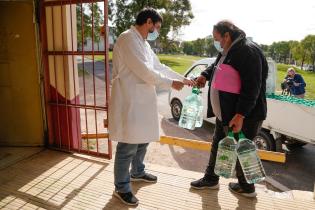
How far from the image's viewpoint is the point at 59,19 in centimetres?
407

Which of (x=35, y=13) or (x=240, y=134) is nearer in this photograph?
(x=240, y=134)

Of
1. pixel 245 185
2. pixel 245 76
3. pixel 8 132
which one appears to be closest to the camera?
pixel 245 76

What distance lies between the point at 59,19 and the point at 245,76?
9.04 ft

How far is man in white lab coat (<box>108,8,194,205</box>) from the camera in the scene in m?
2.80

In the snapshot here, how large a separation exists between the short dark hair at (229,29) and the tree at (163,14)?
25.0 m

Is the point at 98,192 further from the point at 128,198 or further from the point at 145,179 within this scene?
the point at 145,179

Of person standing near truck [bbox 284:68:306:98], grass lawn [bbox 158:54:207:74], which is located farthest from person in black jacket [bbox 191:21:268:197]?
grass lawn [bbox 158:54:207:74]

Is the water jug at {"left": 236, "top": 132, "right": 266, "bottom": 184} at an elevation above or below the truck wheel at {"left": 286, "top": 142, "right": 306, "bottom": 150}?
above

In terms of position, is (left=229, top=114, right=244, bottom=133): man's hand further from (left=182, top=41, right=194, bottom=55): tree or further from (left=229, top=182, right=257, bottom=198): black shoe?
(left=182, top=41, right=194, bottom=55): tree

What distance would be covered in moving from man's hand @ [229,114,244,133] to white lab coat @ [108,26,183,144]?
753 mm

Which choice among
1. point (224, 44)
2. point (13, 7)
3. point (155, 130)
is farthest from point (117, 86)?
point (13, 7)

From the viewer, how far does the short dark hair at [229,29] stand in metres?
2.86

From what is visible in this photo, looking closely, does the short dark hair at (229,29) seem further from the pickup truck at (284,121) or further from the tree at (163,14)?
the tree at (163,14)

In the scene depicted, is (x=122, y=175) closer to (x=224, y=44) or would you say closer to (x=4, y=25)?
(x=224, y=44)
